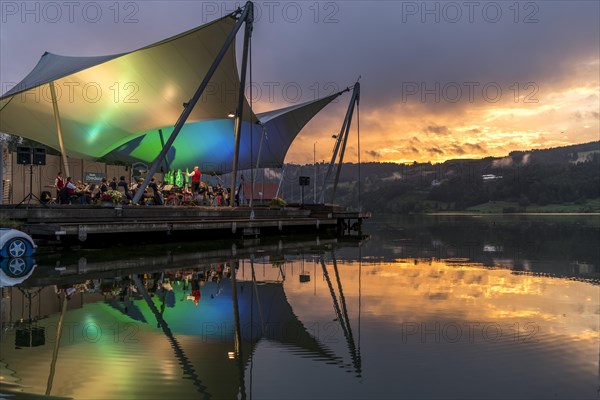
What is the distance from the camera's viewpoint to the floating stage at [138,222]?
1605 centimetres

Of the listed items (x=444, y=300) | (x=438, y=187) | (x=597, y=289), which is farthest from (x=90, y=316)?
(x=438, y=187)

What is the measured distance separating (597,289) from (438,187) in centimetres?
19314

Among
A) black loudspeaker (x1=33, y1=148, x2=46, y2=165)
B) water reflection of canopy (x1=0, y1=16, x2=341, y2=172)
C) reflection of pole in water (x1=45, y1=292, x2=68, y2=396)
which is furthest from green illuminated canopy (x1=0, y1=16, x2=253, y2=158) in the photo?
reflection of pole in water (x1=45, y1=292, x2=68, y2=396)

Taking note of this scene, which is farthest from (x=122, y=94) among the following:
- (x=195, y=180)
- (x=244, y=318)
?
(x=244, y=318)

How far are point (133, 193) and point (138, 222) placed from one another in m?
6.72

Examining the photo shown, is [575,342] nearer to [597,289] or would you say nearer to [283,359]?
[283,359]

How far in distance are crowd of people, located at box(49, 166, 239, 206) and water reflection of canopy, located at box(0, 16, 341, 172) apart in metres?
3.30

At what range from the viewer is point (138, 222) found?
18469 millimetres

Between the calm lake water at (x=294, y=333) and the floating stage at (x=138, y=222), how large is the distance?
3.60 m

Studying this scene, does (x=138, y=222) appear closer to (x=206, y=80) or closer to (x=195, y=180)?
(x=206, y=80)

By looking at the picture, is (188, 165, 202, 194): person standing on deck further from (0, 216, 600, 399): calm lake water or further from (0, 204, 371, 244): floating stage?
(0, 216, 600, 399): calm lake water

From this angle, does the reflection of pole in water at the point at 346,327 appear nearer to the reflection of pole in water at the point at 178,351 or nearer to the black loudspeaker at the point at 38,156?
the reflection of pole in water at the point at 178,351

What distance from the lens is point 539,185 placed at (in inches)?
6555

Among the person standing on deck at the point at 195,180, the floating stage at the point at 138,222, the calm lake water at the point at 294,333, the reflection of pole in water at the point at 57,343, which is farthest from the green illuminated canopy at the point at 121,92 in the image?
the reflection of pole in water at the point at 57,343
